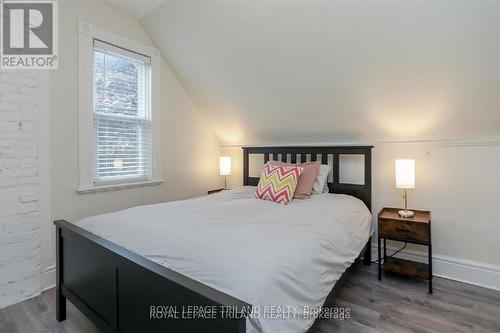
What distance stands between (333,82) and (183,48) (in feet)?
5.36

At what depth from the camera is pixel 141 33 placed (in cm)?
307

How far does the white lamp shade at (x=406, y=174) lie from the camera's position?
98.4 inches

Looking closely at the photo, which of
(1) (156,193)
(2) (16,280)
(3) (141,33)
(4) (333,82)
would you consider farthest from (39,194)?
(4) (333,82)

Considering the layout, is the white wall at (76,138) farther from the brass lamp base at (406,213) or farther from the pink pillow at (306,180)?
the brass lamp base at (406,213)

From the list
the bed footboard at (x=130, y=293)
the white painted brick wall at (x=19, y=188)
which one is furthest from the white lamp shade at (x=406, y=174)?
the white painted brick wall at (x=19, y=188)

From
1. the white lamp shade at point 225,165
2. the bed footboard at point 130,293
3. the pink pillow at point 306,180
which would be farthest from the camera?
the white lamp shade at point 225,165

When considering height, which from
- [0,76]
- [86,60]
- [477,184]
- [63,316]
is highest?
[86,60]

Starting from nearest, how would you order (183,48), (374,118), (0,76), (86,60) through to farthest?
(0,76), (86,60), (374,118), (183,48)

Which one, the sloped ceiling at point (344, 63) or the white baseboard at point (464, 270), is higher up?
the sloped ceiling at point (344, 63)

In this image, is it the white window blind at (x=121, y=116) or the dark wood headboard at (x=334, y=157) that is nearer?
the white window blind at (x=121, y=116)

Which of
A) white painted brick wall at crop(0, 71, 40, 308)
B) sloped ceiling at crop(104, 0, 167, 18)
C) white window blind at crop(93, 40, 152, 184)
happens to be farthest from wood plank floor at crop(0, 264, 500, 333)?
sloped ceiling at crop(104, 0, 167, 18)

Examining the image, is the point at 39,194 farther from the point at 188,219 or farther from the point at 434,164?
the point at 434,164

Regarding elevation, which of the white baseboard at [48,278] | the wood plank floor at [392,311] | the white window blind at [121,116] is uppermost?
the white window blind at [121,116]

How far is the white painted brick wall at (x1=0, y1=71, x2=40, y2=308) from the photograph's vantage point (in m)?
2.13
